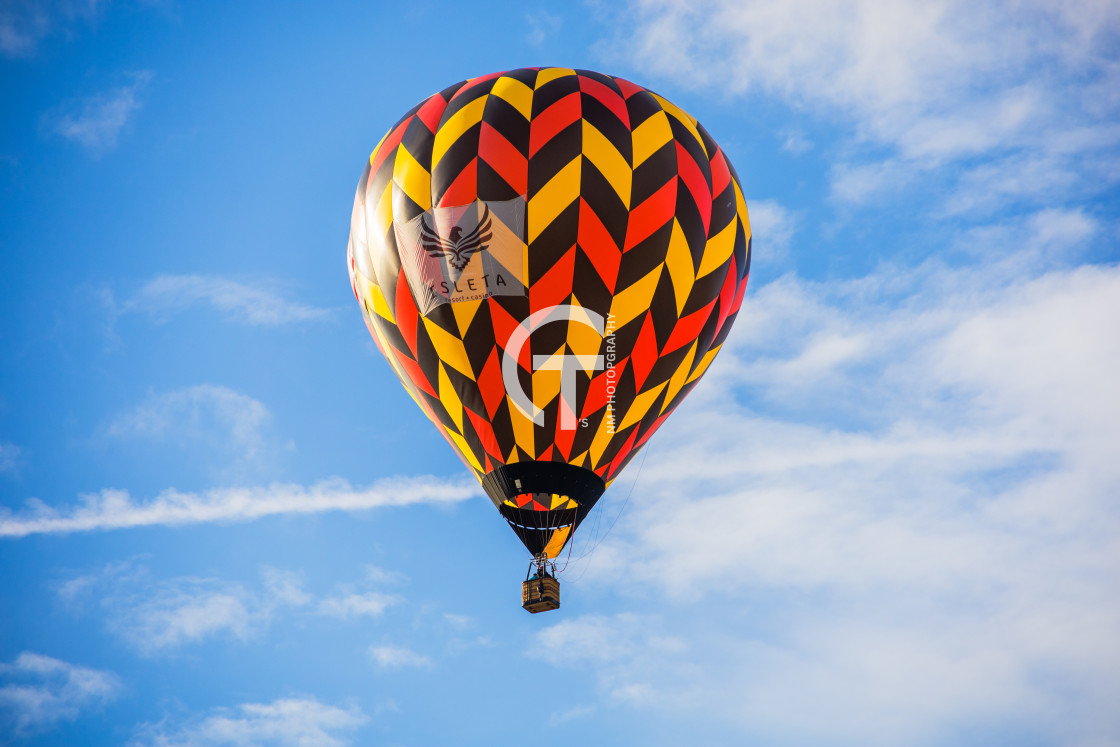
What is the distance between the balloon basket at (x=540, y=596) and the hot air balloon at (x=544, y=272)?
1.0 inches

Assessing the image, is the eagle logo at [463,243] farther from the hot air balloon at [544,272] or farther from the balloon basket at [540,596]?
the balloon basket at [540,596]

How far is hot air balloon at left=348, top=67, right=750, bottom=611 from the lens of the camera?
65.2 feet

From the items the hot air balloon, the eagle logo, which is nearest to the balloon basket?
the hot air balloon

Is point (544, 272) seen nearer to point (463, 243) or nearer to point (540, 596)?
point (463, 243)

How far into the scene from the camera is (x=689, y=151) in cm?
2109

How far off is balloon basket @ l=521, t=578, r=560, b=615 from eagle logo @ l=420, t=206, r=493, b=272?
474 centimetres

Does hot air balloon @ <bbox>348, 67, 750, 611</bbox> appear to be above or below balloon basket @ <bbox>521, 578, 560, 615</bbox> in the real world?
above

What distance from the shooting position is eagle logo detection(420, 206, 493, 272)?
65.3 feet

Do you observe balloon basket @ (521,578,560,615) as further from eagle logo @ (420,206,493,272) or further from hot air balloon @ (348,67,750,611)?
eagle logo @ (420,206,493,272)

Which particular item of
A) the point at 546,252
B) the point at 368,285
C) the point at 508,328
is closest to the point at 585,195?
the point at 546,252

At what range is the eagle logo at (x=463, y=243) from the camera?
19.9m

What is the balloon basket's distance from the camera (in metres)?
20.2

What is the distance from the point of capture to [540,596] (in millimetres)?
20172

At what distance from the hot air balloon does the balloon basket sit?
2cm
